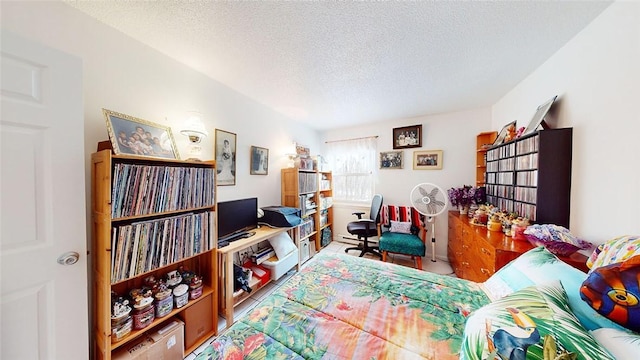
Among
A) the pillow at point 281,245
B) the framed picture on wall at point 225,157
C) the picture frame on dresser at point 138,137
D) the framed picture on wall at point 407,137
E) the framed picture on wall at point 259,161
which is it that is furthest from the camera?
the framed picture on wall at point 407,137

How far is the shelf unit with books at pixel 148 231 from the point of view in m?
1.10

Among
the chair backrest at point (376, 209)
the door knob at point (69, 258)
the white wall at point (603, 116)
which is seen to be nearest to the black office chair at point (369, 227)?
the chair backrest at point (376, 209)

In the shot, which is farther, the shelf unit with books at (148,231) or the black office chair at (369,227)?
the black office chair at (369,227)

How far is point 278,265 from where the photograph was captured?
2.25 m

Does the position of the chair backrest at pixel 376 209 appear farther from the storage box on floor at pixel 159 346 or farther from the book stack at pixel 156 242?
the storage box on floor at pixel 159 346

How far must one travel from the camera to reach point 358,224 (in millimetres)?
3115

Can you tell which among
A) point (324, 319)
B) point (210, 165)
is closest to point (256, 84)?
point (210, 165)

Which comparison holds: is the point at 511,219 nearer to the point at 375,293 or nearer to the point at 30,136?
the point at 375,293

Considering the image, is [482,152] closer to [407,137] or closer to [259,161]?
[407,137]

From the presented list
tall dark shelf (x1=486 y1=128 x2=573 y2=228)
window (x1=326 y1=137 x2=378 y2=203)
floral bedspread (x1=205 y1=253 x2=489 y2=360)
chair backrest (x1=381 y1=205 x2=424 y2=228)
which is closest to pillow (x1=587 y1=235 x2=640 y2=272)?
floral bedspread (x1=205 y1=253 x2=489 y2=360)

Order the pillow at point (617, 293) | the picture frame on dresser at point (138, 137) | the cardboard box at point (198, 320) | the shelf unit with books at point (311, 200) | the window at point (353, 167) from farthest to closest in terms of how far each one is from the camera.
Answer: the window at point (353, 167)
the shelf unit with books at point (311, 200)
the cardboard box at point (198, 320)
the picture frame on dresser at point (138, 137)
the pillow at point (617, 293)

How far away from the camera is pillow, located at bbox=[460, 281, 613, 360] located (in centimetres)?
50

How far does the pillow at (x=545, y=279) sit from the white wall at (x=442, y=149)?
83.8 inches

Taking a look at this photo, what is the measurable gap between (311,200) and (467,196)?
7.61 feet
